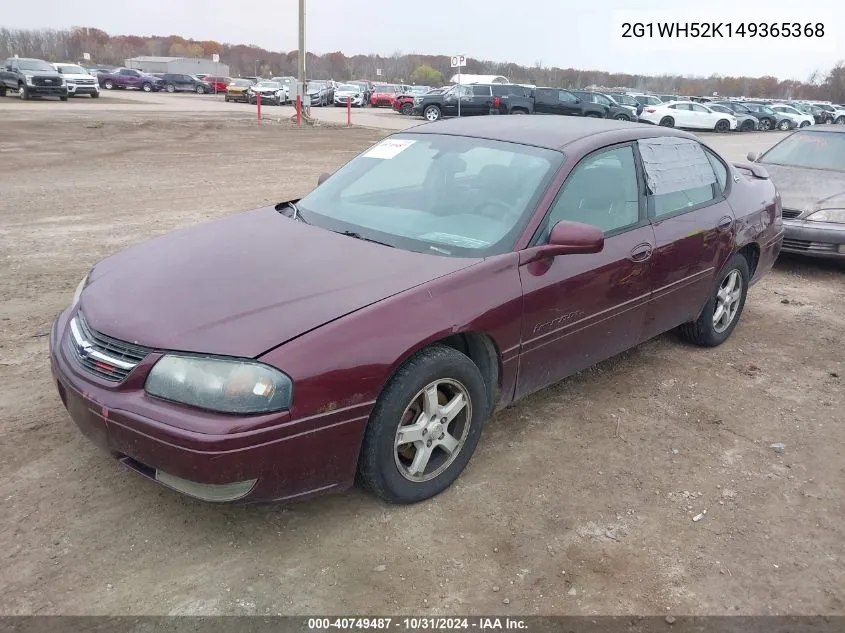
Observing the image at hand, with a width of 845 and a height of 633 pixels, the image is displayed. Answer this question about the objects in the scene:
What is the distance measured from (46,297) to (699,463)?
15.2 feet

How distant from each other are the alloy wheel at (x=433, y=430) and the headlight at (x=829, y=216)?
566cm

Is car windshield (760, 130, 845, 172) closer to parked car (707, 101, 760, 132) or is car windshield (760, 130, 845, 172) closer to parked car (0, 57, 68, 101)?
parked car (707, 101, 760, 132)

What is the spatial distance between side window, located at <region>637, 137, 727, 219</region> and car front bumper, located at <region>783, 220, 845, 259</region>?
298 centimetres

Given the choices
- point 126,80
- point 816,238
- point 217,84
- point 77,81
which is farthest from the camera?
point 217,84

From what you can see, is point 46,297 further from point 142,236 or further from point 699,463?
point 699,463

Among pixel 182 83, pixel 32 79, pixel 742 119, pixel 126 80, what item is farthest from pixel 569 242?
pixel 182 83

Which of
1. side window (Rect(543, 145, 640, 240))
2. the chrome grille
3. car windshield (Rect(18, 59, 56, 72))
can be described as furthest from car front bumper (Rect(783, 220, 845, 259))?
car windshield (Rect(18, 59, 56, 72))

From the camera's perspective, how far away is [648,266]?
3.93 meters

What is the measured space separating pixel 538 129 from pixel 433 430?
6.31ft

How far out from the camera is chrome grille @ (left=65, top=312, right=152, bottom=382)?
2607mm

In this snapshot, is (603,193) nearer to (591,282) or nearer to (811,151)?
(591,282)

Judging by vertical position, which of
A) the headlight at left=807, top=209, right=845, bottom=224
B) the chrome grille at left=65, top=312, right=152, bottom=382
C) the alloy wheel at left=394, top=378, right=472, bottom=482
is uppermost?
the headlight at left=807, top=209, right=845, bottom=224

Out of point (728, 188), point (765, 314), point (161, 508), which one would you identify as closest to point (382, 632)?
point (161, 508)

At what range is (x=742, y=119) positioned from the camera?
36.5 m
